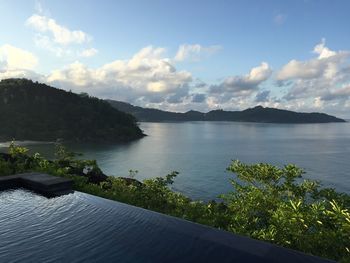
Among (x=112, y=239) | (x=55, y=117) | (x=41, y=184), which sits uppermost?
(x=41, y=184)

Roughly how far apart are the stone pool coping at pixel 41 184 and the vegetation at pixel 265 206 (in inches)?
44.1

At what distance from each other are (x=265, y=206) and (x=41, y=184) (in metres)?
7.07

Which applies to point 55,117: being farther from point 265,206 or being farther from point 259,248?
point 259,248

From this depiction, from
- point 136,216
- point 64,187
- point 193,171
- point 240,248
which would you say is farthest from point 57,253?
point 193,171

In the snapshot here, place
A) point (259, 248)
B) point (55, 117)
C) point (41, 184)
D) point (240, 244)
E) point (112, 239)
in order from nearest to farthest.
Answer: point (259, 248) < point (240, 244) < point (112, 239) < point (41, 184) < point (55, 117)

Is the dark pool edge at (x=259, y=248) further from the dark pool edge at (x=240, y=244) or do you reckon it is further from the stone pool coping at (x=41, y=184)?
the stone pool coping at (x=41, y=184)

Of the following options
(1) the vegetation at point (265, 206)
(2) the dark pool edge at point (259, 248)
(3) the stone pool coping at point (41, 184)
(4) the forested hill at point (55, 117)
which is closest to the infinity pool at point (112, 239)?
(2) the dark pool edge at point (259, 248)

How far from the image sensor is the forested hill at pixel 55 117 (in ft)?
415

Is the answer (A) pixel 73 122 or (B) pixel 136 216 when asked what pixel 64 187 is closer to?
(B) pixel 136 216

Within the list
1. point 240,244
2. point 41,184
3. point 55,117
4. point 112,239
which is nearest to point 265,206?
point 240,244

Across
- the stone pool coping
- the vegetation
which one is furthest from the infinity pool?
the vegetation

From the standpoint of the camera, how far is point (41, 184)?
1100cm

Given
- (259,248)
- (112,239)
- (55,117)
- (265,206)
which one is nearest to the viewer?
(259,248)

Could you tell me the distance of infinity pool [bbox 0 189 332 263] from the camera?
6601 mm
